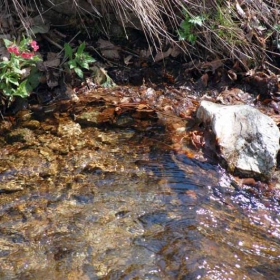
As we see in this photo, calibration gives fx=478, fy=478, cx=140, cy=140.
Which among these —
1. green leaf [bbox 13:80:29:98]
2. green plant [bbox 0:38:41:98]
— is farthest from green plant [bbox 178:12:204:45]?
green leaf [bbox 13:80:29:98]

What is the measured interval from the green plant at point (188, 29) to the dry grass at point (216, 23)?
0.08 feet

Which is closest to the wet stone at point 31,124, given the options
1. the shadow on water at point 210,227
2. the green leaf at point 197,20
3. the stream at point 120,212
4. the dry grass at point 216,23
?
the stream at point 120,212

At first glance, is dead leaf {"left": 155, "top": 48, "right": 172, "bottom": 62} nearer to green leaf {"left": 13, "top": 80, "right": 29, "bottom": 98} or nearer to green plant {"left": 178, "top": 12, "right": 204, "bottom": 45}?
green plant {"left": 178, "top": 12, "right": 204, "bottom": 45}

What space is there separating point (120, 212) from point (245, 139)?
3.87 feet

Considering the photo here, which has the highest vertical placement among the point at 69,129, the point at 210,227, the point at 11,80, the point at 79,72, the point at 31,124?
the point at 11,80

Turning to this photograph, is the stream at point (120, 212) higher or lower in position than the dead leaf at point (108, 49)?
lower

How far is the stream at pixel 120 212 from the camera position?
263cm

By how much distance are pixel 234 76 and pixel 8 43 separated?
6.81ft

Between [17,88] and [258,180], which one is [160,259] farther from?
[17,88]

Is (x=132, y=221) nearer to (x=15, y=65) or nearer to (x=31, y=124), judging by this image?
(x=31, y=124)

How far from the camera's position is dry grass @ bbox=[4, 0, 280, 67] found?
4.26 m

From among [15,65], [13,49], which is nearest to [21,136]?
[15,65]

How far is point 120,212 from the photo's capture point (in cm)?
304

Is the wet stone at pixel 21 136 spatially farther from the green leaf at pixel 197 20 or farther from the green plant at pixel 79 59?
the green leaf at pixel 197 20
